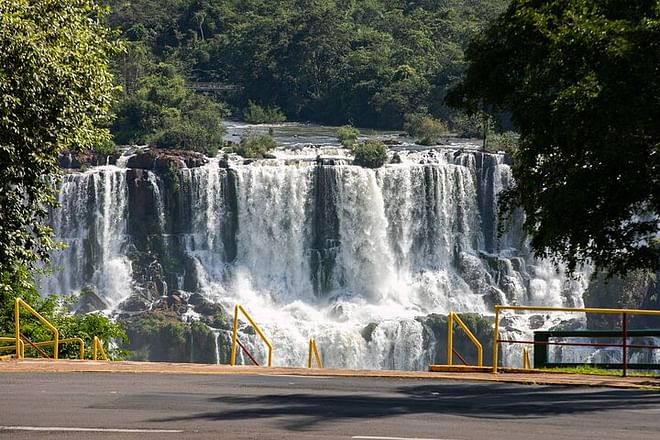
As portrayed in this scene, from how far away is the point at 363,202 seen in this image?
8000 cm

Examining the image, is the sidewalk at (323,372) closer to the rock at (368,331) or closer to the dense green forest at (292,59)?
the rock at (368,331)

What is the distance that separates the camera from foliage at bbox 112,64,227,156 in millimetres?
90625

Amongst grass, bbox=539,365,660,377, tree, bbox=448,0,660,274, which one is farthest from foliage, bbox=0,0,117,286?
grass, bbox=539,365,660,377

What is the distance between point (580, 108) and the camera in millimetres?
19859

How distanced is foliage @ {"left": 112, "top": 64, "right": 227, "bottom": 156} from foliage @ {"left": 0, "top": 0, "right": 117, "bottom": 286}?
62.8 metres

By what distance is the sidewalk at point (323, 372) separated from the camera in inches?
806

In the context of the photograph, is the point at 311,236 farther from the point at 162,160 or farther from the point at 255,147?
the point at 162,160

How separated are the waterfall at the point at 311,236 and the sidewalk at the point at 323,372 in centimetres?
5472

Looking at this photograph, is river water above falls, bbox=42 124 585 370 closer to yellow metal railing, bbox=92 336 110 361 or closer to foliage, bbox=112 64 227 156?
foliage, bbox=112 64 227 156

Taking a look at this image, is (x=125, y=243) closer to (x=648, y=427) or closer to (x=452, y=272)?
(x=452, y=272)

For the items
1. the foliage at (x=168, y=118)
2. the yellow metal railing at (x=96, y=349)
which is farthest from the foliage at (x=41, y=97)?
the foliage at (x=168, y=118)

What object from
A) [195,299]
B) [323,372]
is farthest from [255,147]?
[323,372]

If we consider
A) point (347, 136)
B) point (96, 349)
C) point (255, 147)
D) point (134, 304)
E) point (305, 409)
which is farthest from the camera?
point (347, 136)

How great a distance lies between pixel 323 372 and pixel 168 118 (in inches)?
2919
